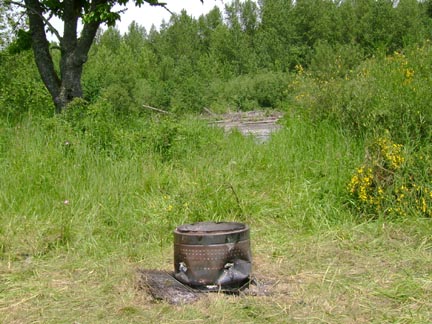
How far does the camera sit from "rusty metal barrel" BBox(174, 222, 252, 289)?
3650 millimetres

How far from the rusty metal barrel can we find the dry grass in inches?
7.3

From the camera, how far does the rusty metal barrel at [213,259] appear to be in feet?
12.0

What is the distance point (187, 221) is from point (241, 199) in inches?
25.1

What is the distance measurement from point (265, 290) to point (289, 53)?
33.7 m

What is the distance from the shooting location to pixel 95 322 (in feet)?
10.4

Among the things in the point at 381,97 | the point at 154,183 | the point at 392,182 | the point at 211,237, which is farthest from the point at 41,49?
the point at 211,237

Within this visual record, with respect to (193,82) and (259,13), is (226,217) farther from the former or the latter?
(259,13)

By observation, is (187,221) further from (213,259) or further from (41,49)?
(41,49)

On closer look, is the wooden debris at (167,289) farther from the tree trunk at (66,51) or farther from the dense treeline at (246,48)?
Answer: the dense treeline at (246,48)

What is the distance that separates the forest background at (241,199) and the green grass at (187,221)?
0.02 m

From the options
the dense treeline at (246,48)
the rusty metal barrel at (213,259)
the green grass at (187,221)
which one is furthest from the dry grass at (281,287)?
the dense treeline at (246,48)

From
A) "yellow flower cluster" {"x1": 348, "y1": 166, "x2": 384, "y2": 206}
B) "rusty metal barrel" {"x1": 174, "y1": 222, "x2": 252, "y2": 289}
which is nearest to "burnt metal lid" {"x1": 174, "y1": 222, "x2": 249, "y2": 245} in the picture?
"rusty metal barrel" {"x1": 174, "y1": 222, "x2": 252, "y2": 289}

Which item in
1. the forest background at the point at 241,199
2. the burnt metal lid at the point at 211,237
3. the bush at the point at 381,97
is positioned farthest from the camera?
the bush at the point at 381,97

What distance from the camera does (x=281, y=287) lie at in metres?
3.71
